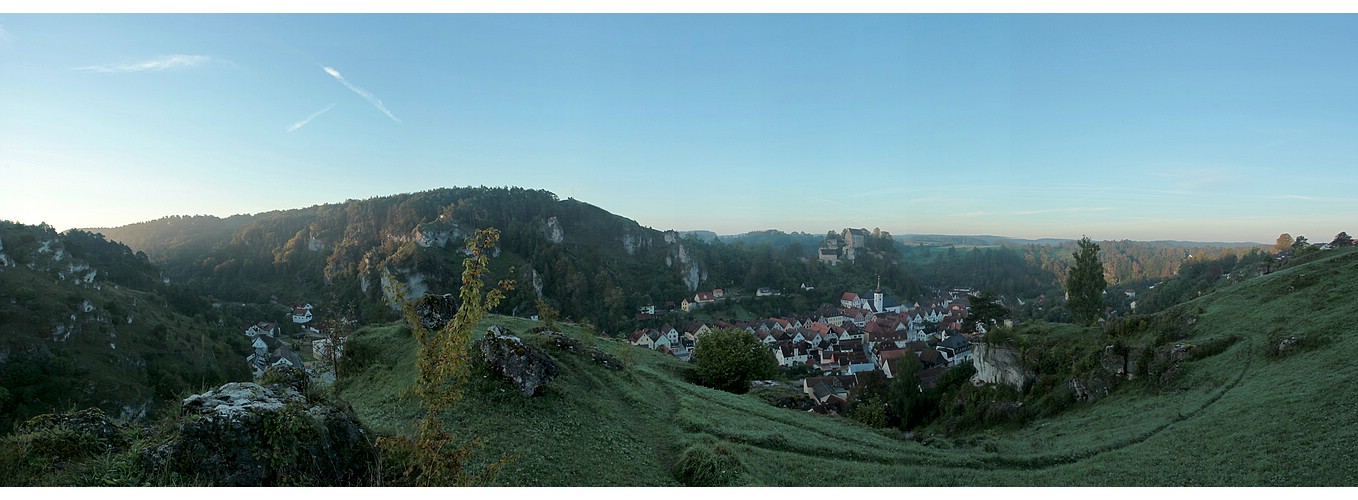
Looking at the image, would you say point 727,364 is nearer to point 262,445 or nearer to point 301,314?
point 262,445

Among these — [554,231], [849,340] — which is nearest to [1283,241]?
[849,340]

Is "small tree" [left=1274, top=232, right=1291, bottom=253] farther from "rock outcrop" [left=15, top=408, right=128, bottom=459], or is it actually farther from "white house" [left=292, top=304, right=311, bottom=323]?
"white house" [left=292, top=304, right=311, bottom=323]

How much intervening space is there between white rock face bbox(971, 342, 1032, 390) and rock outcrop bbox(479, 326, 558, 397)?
73.1ft

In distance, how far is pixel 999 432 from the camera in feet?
70.0

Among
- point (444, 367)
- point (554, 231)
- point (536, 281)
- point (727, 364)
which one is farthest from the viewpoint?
point (554, 231)

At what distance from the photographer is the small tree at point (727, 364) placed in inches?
1126

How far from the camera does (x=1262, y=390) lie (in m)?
14.5

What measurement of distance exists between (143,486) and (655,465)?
8.42 meters

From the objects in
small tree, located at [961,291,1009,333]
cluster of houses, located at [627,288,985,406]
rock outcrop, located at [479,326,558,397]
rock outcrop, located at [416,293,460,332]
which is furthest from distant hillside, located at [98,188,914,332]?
rock outcrop, located at [479,326,558,397]

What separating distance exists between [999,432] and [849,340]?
54.8 meters

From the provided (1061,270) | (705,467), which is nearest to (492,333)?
(705,467)

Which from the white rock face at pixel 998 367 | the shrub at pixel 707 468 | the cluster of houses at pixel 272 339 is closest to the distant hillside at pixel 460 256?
the cluster of houses at pixel 272 339

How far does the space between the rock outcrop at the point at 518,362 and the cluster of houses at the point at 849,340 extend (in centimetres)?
2133

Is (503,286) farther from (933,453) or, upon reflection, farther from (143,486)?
(933,453)
